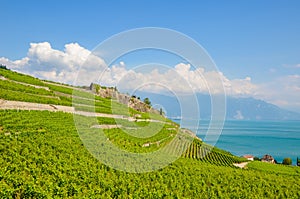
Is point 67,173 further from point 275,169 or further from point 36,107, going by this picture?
point 275,169

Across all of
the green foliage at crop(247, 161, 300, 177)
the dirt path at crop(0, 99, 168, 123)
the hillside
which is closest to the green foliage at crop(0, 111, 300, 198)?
the hillside

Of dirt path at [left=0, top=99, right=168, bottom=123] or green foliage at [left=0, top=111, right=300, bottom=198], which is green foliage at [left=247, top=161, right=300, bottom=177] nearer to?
green foliage at [left=0, top=111, right=300, bottom=198]

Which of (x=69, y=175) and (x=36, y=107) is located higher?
(x=36, y=107)

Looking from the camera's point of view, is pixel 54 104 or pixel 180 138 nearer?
pixel 54 104

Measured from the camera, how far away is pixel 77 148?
64.6 ft

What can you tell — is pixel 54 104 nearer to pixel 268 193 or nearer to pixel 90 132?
pixel 90 132

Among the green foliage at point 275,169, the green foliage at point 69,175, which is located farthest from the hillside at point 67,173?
the green foliage at point 275,169

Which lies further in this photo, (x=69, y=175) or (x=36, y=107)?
(x=36, y=107)

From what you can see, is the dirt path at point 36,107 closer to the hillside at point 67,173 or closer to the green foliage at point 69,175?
the hillside at point 67,173

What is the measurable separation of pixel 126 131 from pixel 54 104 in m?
9.52

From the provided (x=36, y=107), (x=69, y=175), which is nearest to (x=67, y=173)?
(x=69, y=175)

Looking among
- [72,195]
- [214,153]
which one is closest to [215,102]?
[72,195]

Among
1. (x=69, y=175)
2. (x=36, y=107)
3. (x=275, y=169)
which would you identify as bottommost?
(x=69, y=175)

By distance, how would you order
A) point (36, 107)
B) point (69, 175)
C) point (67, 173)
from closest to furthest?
1. point (69, 175)
2. point (67, 173)
3. point (36, 107)
